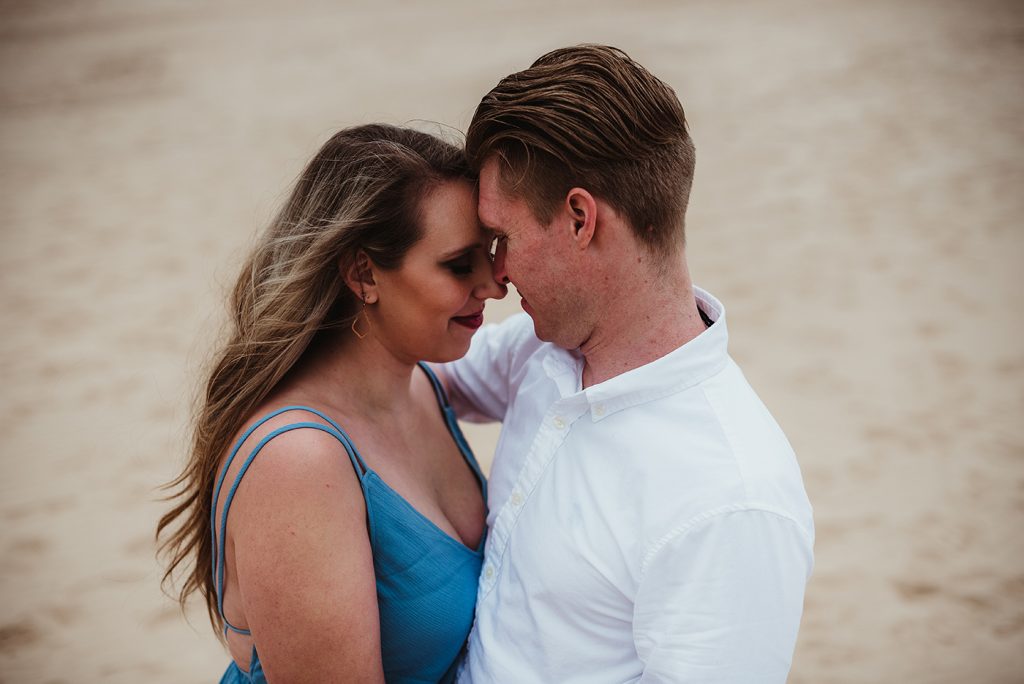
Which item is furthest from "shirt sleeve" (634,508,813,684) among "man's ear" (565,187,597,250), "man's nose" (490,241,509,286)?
"man's nose" (490,241,509,286)

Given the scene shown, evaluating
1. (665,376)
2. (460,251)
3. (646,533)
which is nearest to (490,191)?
(460,251)

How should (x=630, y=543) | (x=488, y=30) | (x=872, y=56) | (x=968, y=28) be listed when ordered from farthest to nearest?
(x=488, y=30), (x=968, y=28), (x=872, y=56), (x=630, y=543)

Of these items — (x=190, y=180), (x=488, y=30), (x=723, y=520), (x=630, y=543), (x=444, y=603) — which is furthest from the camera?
(x=488, y=30)

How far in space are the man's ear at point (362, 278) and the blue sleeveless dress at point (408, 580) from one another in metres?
0.39

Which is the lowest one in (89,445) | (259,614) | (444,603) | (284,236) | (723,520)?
(89,445)

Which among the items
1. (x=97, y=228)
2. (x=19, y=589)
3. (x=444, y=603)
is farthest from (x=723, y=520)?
(x=97, y=228)

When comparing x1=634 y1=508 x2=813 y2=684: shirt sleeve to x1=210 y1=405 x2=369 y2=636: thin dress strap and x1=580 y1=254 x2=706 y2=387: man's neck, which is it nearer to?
x1=580 y1=254 x2=706 y2=387: man's neck

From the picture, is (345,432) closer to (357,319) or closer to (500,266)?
(357,319)

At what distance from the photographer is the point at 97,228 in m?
10.5

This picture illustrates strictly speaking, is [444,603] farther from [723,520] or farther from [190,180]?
[190,180]

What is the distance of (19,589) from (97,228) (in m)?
6.19

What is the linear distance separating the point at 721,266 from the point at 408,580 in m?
7.07

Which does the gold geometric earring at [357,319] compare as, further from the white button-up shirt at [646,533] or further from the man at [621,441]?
the white button-up shirt at [646,533]

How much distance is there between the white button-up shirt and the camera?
1.97 metres
